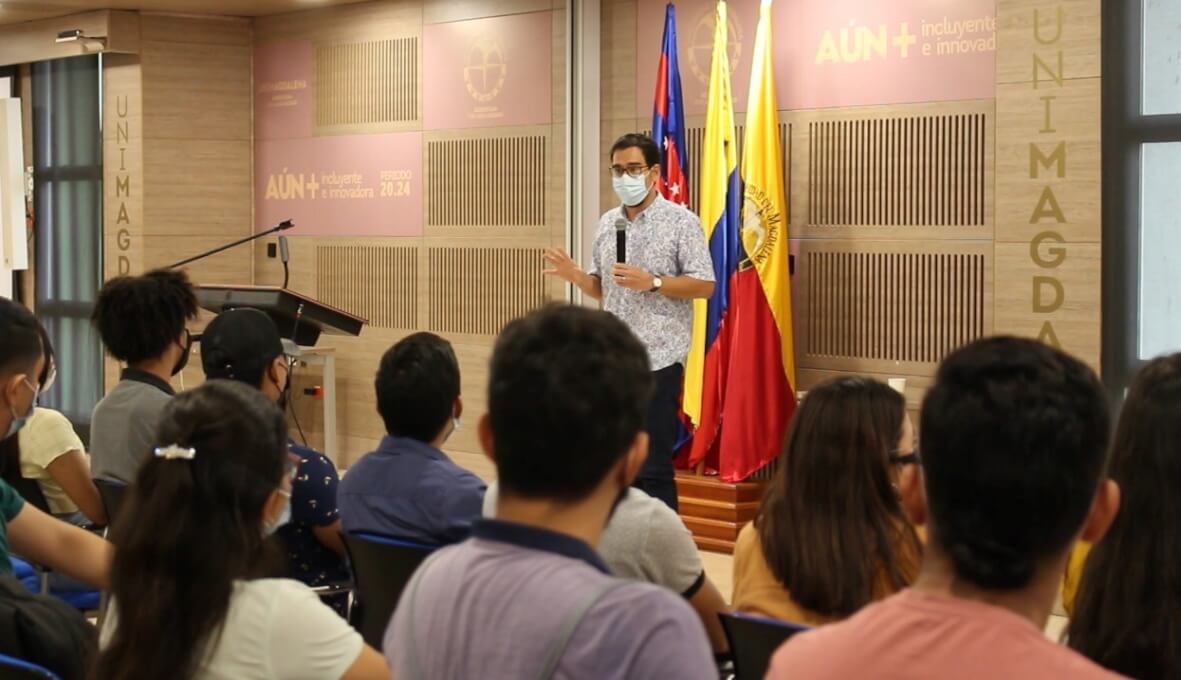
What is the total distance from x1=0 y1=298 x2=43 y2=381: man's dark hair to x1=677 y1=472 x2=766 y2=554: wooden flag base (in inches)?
164

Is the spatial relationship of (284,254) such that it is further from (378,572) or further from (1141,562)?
(1141,562)

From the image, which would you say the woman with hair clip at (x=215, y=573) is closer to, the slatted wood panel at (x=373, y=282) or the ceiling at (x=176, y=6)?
the slatted wood panel at (x=373, y=282)

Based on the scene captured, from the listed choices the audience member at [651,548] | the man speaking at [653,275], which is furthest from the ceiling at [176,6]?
the audience member at [651,548]

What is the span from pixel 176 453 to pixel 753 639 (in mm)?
1005

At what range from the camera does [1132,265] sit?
19.4 ft

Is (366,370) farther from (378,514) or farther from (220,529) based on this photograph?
(220,529)

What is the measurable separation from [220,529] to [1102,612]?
1290 millimetres

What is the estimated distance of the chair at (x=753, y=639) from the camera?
7.95ft

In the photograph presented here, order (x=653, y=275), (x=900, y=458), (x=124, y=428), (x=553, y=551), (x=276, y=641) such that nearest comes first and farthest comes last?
(x=553, y=551), (x=276, y=641), (x=900, y=458), (x=124, y=428), (x=653, y=275)

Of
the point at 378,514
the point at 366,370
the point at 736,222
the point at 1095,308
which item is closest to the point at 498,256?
the point at 366,370

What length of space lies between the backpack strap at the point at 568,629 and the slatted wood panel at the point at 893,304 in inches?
202

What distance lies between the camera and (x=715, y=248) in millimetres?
6758

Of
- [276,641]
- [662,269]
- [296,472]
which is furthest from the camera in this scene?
[662,269]

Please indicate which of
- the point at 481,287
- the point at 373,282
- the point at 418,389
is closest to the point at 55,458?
the point at 418,389
